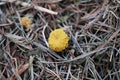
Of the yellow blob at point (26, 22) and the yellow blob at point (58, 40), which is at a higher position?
the yellow blob at point (26, 22)

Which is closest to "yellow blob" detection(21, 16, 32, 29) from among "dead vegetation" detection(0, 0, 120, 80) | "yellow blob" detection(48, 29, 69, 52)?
"dead vegetation" detection(0, 0, 120, 80)

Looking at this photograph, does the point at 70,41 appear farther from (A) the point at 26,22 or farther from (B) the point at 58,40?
(A) the point at 26,22

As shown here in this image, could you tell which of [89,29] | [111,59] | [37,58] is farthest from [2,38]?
[111,59]

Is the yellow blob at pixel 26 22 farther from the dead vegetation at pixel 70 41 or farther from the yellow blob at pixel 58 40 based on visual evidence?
the yellow blob at pixel 58 40

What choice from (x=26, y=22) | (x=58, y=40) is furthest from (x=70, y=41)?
(x=26, y=22)

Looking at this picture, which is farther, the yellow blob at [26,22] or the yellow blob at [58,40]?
the yellow blob at [26,22]

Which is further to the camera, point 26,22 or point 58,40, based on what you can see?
point 26,22

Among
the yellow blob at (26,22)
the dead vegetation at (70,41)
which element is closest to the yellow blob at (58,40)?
the dead vegetation at (70,41)

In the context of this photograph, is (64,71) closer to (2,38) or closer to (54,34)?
(54,34)
